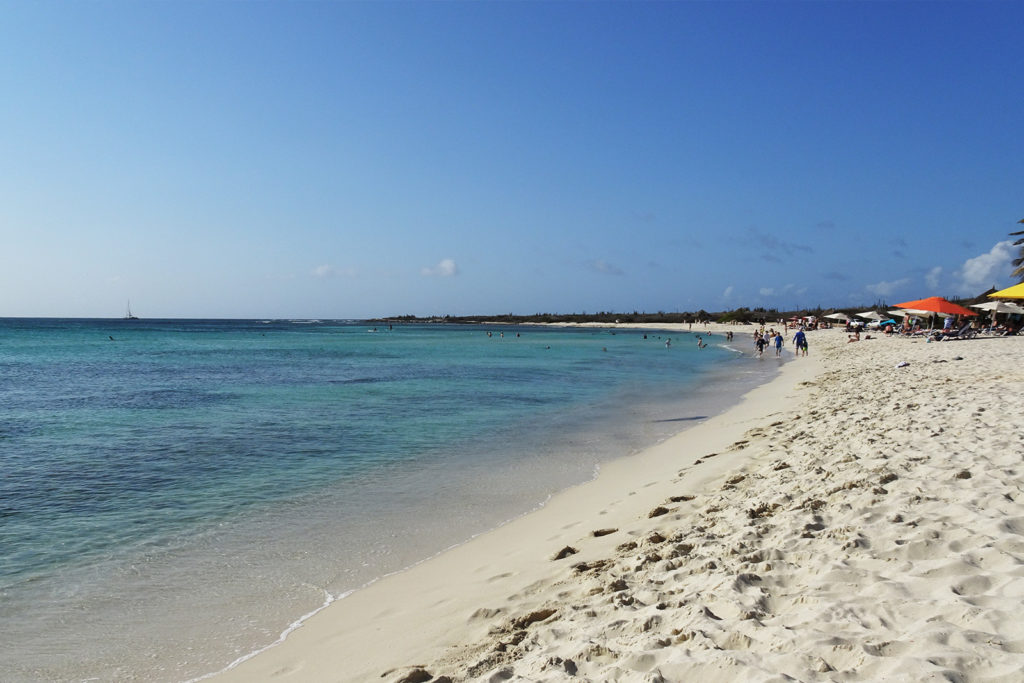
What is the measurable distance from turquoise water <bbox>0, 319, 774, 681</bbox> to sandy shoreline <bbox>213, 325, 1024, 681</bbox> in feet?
2.40

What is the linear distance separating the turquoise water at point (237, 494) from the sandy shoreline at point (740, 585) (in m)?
0.73

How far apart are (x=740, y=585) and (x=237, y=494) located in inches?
277

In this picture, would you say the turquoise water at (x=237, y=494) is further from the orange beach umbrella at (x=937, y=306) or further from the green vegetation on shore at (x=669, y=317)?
the green vegetation on shore at (x=669, y=317)

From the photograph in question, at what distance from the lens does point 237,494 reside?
829cm

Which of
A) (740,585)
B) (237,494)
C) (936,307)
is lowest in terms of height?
(237,494)

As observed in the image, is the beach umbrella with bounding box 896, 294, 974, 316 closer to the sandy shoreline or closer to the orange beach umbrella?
the orange beach umbrella

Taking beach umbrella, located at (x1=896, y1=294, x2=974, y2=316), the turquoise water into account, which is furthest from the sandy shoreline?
beach umbrella, located at (x1=896, y1=294, x2=974, y2=316)

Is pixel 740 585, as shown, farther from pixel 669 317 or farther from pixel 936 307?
pixel 669 317

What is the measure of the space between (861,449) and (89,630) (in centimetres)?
815

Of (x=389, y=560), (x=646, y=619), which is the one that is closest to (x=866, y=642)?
(x=646, y=619)

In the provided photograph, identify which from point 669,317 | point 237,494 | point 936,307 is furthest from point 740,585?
point 669,317

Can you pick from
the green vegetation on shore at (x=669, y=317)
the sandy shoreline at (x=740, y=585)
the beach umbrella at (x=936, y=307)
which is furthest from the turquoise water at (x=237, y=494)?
the green vegetation on shore at (x=669, y=317)

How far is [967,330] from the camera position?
109 feet

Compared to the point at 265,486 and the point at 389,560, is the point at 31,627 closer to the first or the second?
the point at 389,560
